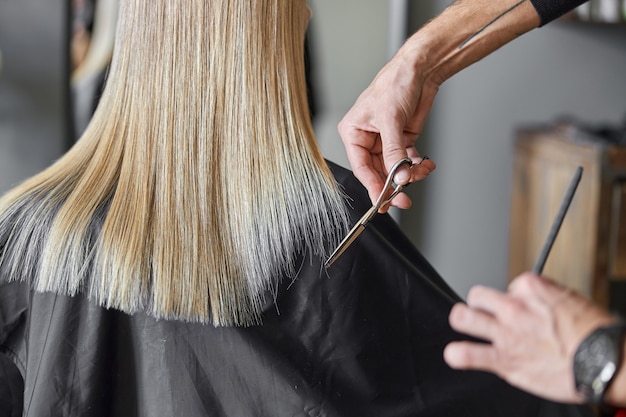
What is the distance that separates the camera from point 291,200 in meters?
1.29

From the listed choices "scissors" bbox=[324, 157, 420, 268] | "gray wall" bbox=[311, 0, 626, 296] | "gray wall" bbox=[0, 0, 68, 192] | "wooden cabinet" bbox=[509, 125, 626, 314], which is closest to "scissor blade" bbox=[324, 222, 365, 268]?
"scissors" bbox=[324, 157, 420, 268]

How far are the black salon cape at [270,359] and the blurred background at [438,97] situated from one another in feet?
6.75

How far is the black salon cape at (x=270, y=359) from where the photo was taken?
1277 mm

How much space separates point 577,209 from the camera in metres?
3.18

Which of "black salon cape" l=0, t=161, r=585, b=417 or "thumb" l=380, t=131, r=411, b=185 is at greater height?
"thumb" l=380, t=131, r=411, b=185

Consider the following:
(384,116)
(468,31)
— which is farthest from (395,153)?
(468,31)

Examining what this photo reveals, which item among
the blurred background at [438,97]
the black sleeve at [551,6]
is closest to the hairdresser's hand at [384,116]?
the black sleeve at [551,6]

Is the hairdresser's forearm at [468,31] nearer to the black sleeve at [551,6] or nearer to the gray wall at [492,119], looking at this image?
the black sleeve at [551,6]

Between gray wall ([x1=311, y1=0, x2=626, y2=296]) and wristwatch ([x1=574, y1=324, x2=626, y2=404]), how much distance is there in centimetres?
304

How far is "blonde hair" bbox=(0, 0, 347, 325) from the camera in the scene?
1.25m

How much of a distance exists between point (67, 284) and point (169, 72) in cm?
39

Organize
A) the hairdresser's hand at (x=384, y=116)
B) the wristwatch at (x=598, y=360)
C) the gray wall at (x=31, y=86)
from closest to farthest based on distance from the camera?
the wristwatch at (x=598, y=360) → the hairdresser's hand at (x=384, y=116) → the gray wall at (x=31, y=86)

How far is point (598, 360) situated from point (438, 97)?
3060 millimetres

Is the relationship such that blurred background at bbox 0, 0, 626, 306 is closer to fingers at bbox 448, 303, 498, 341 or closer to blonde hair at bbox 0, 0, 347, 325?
blonde hair at bbox 0, 0, 347, 325
